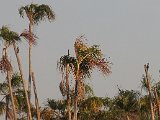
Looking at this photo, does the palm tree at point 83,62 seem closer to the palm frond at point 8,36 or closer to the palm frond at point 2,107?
the palm frond at point 8,36

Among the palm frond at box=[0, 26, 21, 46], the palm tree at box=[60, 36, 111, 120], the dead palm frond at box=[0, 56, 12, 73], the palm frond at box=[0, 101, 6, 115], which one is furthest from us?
the palm frond at box=[0, 101, 6, 115]

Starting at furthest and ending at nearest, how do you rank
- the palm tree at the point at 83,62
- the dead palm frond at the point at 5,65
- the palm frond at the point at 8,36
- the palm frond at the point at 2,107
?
the palm frond at the point at 2,107
the palm frond at the point at 8,36
the dead palm frond at the point at 5,65
the palm tree at the point at 83,62

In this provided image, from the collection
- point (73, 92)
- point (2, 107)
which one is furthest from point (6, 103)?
point (73, 92)

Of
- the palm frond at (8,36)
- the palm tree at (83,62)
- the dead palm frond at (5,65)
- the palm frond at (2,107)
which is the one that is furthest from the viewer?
the palm frond at (2,107)

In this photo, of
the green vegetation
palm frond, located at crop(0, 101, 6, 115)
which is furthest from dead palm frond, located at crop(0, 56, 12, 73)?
palm frond, located at crop(0, 101, 6, 115)

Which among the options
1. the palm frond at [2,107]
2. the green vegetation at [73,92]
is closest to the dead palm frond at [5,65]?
the green vegetation at [73,92]

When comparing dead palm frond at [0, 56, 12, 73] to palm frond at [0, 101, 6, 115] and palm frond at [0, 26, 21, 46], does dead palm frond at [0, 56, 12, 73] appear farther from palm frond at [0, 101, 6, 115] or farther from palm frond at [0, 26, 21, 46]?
palm frond at [0, 101, 6, 115]

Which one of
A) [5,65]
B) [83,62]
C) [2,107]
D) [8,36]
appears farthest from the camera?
[2,107]

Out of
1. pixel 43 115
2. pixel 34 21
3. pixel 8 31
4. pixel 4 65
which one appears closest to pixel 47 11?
pixel 34 21

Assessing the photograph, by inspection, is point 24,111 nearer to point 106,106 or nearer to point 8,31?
point 106,106

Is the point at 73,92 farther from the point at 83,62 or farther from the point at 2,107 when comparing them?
the point at 2,107

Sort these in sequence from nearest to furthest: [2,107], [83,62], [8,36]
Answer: [83,62] → [8,36] → [2,107]

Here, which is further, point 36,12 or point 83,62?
point 36,12

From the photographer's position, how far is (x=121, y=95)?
4650 centimetres
